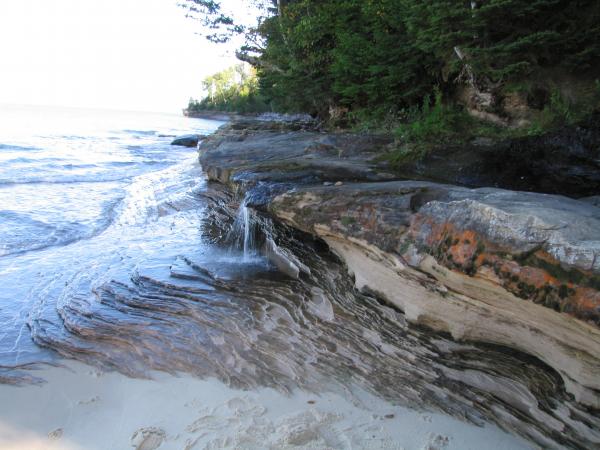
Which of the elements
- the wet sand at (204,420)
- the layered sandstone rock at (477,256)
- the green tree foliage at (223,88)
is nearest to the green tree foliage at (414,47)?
the layered sandstone rock at (477,256)

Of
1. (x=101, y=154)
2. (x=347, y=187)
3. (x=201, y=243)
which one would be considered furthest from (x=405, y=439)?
(x=101, y=154)

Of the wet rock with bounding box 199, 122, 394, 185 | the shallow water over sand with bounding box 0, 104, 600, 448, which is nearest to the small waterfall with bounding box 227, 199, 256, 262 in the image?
the shallow water over sand with bounding box 0, 104, 600, 448

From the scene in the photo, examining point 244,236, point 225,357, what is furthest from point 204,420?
point 244,236

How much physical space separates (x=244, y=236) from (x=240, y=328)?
2.37 meters

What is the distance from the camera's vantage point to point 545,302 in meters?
2.52

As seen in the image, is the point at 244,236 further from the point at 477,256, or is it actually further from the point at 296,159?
the point at 477,256

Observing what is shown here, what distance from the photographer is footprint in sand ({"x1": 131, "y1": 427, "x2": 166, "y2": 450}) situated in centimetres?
281

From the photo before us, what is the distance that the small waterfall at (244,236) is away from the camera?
19.9ft

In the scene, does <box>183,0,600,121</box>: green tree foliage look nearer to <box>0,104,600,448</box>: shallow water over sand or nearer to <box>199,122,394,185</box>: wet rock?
<box>199,122,394,185</box>: wet rock

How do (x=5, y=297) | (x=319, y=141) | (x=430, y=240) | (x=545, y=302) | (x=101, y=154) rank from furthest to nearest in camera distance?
(x=101, y=154), (x=319, y=141), (x=5, y=297), (x=430, y=240), (x=545, y=302)

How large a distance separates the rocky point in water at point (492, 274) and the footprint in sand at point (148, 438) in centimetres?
185

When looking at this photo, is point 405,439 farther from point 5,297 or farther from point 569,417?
point 5,297

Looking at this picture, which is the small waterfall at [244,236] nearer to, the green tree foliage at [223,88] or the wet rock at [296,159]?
the wet rock at [296,159]

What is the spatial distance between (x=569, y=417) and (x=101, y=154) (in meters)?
21.0
